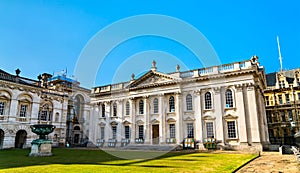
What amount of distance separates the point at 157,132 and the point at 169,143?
273cm

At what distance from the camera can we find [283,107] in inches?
1515

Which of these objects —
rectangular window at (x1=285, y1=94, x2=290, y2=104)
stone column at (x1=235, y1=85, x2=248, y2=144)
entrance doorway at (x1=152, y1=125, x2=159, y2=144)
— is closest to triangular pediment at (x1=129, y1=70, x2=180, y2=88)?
entrance doorway at (x1=152, y1=125, x2=159, y2=144)

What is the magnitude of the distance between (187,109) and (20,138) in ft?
79.2

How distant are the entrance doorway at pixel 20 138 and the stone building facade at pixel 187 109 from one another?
9.93 m

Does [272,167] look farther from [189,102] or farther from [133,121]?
[133,121]

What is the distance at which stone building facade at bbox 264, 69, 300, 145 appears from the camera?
121 ft

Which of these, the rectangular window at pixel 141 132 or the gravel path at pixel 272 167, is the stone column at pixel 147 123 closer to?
the rectangular window at pixel 141 132

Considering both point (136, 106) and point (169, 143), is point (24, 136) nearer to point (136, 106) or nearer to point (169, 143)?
point (136, 106)

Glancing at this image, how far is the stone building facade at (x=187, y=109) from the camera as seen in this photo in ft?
77.3

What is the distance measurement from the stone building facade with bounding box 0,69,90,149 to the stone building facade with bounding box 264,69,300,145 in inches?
1387

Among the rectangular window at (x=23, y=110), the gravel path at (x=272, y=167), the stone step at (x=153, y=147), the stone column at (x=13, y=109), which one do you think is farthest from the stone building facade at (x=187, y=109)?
the stone column at (x=13, y=109)

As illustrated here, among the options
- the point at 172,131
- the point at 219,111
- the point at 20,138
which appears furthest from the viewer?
the point at 20,138

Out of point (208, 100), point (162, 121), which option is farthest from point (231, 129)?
point (162, 121)

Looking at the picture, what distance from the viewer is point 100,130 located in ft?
115
